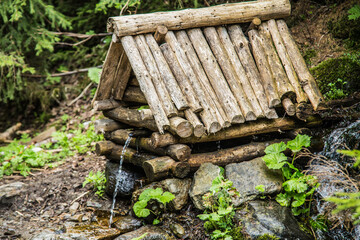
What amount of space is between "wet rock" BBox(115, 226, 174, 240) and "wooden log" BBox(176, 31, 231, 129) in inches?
65.1

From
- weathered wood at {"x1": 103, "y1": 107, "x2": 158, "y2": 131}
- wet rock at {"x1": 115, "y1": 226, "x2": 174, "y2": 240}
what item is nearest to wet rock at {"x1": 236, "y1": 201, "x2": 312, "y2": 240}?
wet rock at {"x1": 115, "y1": 226, "x2": 174, "y2": 240}

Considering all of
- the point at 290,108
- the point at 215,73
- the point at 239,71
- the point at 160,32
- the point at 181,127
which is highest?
the point at 160,32

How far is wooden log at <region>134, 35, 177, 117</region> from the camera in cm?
511

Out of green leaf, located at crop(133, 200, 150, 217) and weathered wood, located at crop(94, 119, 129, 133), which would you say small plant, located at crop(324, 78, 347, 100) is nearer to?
green leaf, located at crop(133, 200, 150, 217)

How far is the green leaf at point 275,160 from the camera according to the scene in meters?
4.93

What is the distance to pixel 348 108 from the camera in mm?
6113

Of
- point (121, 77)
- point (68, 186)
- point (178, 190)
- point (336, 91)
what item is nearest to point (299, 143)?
point (178, 190)

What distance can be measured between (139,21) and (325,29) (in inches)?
206

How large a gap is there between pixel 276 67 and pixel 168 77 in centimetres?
185

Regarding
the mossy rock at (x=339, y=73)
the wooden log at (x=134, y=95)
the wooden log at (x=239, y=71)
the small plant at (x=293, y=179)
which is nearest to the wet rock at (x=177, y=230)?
the small plant at (x=293, y=179)

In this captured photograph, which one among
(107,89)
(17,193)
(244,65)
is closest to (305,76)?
(244,65)

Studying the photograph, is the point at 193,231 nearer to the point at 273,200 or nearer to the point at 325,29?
the point at 273,200

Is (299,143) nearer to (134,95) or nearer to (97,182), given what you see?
(134,95)

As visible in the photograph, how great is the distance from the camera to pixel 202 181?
5.20 metres
